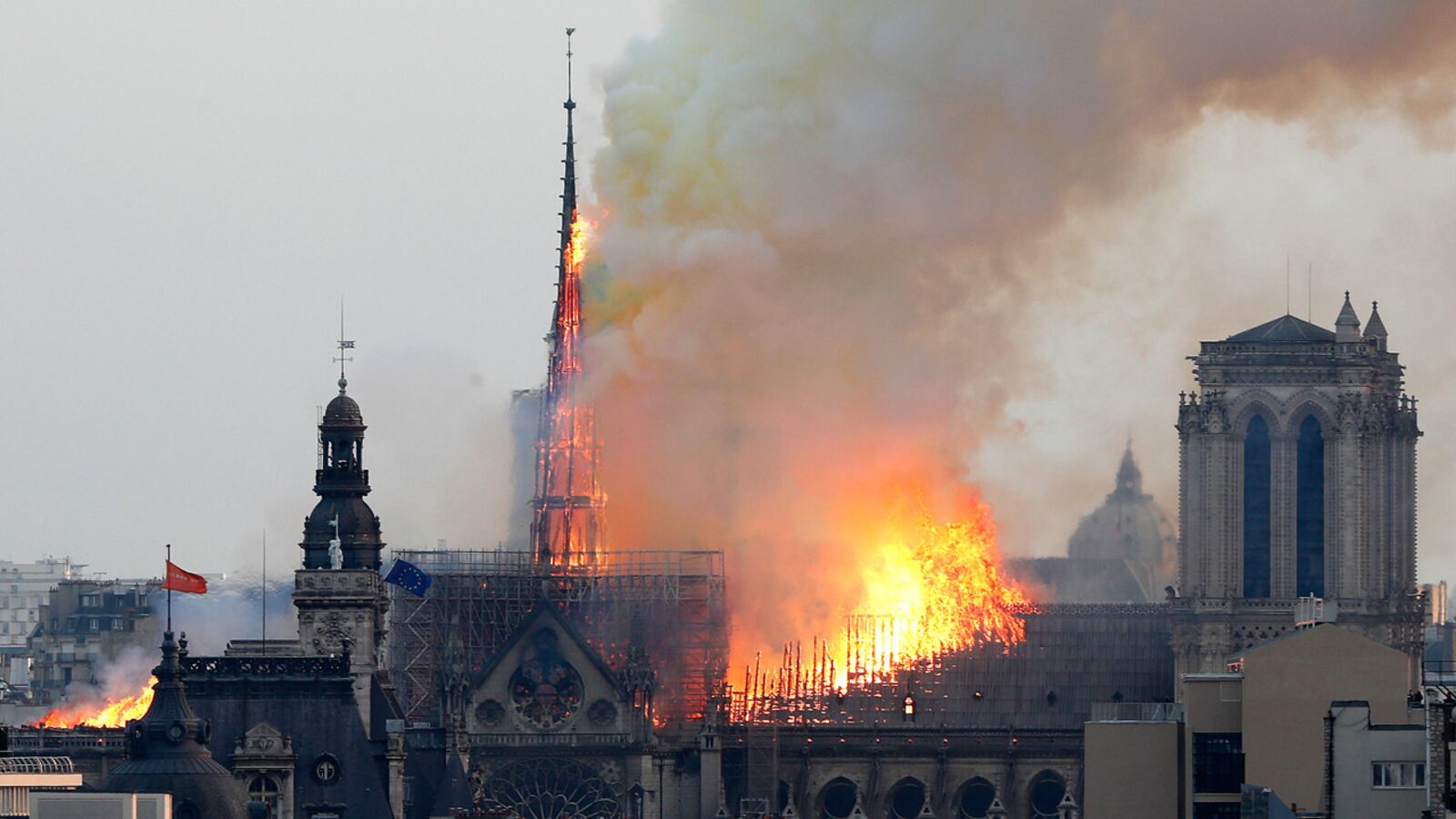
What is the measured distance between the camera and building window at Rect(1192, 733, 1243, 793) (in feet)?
392

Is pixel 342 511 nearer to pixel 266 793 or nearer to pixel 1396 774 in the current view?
pixel 266 793

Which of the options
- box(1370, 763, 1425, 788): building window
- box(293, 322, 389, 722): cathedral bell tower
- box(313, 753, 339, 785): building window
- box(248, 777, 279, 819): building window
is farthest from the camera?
box(293, 322, 389, 722): cathedral bell tower

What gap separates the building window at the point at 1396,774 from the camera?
359 ft

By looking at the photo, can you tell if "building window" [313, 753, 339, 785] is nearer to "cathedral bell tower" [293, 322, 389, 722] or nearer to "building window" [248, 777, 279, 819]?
"building window" [248, 777, 279, 819]

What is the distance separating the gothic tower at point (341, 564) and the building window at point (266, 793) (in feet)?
48.9

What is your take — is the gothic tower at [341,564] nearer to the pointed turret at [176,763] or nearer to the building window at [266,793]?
the building window at [266,793]

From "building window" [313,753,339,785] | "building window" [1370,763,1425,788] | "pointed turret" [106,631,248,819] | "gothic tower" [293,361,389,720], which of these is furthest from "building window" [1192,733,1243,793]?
"gothic tower" [293,361,389,720]

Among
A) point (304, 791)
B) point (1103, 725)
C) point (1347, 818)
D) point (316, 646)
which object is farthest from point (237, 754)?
point (1347, 818)

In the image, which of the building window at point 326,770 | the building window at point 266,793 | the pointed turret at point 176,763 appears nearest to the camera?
the pointed turret at point 176,763

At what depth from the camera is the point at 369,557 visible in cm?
19838

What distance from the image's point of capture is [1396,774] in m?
110

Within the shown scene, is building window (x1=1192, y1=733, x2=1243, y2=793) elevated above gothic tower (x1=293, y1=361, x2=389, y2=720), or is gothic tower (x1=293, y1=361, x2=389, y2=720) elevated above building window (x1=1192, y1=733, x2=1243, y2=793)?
gothic tower (x1=293, y1=361, x2=389, y2=720)

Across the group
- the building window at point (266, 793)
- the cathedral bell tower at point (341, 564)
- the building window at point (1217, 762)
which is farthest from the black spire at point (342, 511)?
the building window at point (1217, 762)

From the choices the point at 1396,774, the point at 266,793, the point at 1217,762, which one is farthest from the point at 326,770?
the point at 1396,774
